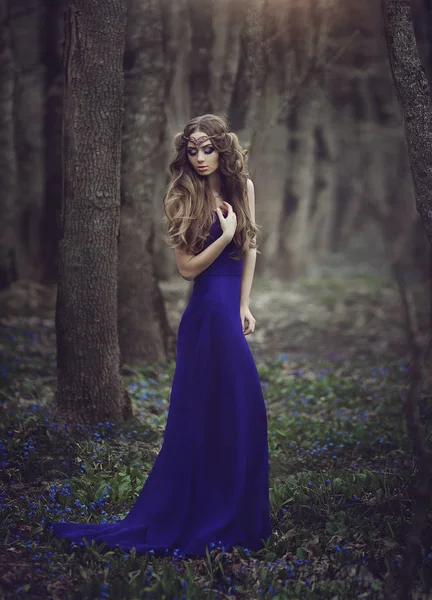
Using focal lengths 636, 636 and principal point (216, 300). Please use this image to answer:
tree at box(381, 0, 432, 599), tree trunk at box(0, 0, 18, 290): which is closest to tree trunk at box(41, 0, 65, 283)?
tree trunk at box(0, 0, 18, 290)

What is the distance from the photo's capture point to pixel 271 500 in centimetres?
471

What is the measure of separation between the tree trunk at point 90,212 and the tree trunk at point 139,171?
1.89 metres

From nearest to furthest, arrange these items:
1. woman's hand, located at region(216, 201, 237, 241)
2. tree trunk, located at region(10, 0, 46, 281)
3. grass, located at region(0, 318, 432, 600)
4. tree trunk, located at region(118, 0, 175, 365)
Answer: grass, located at region(0, 318, 432, 600) < woman's hand, located at region(216, 201, 237, 241) < tree trunk, located at region(118, 0, 175, 365) < tree trunk, located at region(10, 0, 46, 281)

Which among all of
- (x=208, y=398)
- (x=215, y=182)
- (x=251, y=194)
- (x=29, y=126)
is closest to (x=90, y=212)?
(x=215, y=182)

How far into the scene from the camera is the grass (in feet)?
12.3

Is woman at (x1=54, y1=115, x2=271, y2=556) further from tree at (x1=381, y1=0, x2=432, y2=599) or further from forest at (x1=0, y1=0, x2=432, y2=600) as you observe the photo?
tree at (x1=381, y1=0, x2=432, y2=599)

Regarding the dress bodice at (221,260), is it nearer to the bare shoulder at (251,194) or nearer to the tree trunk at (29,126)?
the bare shoulder at (251,194)

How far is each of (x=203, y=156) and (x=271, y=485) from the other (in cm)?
264

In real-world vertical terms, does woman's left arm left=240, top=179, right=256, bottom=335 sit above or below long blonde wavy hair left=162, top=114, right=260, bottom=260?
below

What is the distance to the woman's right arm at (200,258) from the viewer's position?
162 inches

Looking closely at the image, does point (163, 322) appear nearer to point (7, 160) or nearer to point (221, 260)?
point (221, 260)

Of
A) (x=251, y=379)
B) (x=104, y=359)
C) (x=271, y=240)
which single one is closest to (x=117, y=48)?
(x=104, y=359)

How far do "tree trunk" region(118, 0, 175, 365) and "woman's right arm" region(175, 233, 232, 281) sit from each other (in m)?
3.36

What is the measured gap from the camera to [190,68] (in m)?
9.23
